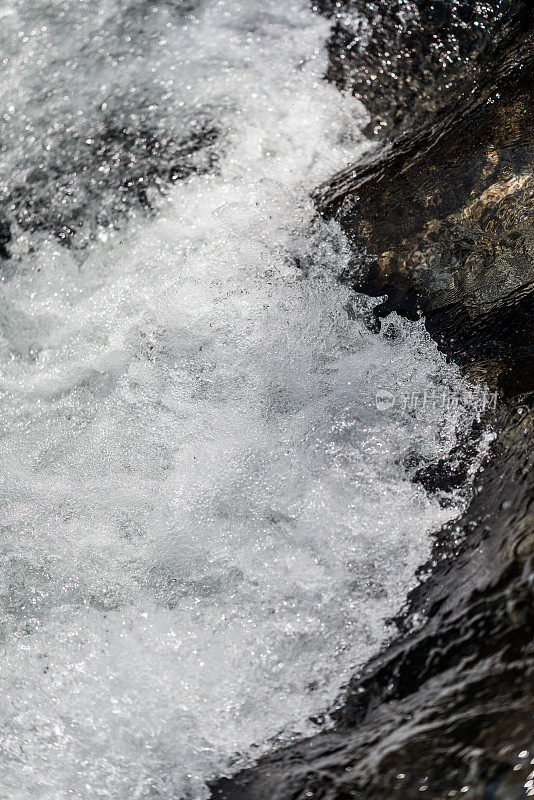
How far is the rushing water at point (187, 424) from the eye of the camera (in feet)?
5.65

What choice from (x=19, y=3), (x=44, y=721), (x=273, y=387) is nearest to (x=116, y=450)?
(x=273, y=387)

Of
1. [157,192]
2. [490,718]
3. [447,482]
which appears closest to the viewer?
[490,718]

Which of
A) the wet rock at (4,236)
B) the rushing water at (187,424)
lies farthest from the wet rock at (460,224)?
the wet rock at (4,236)

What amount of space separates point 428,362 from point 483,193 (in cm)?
69

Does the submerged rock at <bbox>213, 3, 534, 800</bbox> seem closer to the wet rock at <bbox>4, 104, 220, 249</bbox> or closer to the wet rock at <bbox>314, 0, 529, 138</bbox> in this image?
the wet rock at <bbox>314, 0, 529, 138</bbox>

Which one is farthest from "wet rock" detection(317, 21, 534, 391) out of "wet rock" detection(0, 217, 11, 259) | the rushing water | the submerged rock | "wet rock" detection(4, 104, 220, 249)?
"wet rock" detection(0, 217, 11, 259)

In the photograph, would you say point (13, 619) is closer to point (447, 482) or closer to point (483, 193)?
point (447, 482)

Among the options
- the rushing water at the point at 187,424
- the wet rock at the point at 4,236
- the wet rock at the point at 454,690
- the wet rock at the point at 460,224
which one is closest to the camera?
the wet rock at the point at 454,690

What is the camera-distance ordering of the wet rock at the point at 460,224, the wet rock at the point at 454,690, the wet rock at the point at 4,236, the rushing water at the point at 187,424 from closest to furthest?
1. the wet rock at the point at 454,690
2. the rushing water at the point at 187,424
3. the wet rock at the point at 460,224
4. the wet rock at the point at 4,236

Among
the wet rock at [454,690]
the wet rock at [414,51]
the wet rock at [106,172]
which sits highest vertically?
the wet rock at [414,51]

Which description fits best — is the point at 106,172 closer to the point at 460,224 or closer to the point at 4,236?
the point at 4,236

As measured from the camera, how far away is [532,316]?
7.02 feet

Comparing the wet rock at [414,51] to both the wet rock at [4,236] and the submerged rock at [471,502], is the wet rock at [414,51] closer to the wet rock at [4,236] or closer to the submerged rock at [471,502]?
the submerged rock at [471,502]

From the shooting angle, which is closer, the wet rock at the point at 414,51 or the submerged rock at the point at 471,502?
the submerged rock at the point at 471,502
